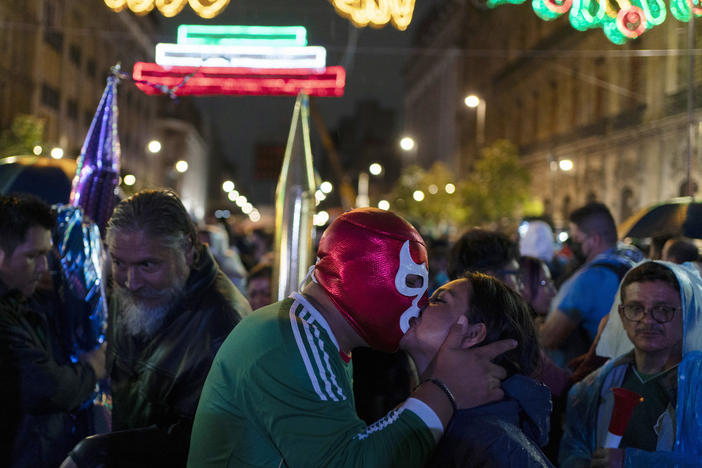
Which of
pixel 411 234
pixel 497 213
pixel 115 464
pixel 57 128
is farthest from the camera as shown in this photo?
pixel 497 213

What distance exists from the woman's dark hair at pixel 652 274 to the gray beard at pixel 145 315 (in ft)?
6.91

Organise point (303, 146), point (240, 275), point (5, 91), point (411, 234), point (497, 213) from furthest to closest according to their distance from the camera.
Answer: point (497, 213) < point (5, 91) < point (240, 275) < point (303, 146) < point (411, 234)

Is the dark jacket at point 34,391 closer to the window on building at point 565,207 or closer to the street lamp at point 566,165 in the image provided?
the street lamp at point 566,165

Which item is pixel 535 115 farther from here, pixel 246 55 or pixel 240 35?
pixel 246 55

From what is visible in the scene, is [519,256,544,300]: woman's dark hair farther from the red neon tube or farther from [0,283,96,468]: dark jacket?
the red neon tube

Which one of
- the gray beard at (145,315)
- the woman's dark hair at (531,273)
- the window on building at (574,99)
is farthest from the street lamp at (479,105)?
the gray beard at (145,315)

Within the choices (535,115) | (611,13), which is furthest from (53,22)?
(611,13)

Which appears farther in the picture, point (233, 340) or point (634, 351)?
point (634, 351)

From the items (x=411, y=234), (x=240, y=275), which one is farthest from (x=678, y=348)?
(x=240, y=275)

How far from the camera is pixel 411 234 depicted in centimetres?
220

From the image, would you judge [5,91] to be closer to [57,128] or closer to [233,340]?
[57,128]

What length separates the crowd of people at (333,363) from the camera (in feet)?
6.54

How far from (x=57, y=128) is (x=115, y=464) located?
42.1m

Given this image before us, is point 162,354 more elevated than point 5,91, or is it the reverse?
point 5,91
